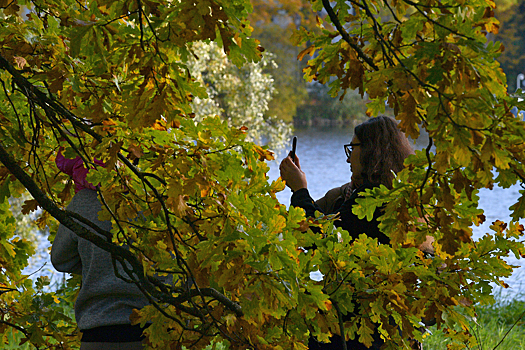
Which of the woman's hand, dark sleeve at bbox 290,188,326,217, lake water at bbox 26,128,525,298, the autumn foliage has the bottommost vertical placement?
the autumn foliage

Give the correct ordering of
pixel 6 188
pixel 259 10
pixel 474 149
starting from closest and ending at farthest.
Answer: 1. pixel 474 149
2. pixel 6 188
3. pixel 259 10

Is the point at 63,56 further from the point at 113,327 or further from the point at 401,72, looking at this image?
the point at 401,72

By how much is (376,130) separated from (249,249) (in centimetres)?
125

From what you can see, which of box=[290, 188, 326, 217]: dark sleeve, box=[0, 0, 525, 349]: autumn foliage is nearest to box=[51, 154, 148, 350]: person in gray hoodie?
box=[0, 0, 525, 349]: autumn foliage

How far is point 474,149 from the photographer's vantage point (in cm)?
114

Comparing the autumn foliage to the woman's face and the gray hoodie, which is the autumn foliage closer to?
the gray hoodie

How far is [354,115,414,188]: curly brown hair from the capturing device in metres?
2.38

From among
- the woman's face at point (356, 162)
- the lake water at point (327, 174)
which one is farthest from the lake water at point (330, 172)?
the woman's face at point (356, 162)

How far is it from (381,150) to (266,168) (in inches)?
41.1

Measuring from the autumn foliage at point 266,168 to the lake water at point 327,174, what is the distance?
5453 millimetres

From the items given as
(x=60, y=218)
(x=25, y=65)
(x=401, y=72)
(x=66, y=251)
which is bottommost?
(x=401, y=72)

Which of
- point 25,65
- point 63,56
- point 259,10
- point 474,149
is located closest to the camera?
point 474,149

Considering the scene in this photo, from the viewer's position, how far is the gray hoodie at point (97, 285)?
2.07 meters

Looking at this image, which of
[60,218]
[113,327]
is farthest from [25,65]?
[113,327]
